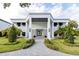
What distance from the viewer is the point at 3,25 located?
5012mm

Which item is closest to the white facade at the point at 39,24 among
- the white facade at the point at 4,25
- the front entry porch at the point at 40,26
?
the front entry porch at the point at 40,26

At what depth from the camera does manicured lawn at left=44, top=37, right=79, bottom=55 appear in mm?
4859

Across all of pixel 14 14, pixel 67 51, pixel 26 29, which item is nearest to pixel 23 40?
pixel 26 29

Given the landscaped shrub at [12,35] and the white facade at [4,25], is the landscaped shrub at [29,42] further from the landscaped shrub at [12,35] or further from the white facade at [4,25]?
the white facade at [4,25]

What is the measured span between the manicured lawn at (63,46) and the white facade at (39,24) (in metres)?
0.14

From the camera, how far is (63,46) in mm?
4934

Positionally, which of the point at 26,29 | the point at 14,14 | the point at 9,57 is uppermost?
the point at 14,14

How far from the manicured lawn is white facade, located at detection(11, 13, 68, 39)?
0.14 meters

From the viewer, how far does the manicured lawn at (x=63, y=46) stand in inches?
191

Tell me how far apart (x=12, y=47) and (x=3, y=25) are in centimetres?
50

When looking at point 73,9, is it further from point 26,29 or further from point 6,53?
point 6,53

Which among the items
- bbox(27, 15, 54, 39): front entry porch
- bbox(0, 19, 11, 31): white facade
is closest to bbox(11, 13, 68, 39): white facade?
bbox(27, 15, 54, 39): front entry porch

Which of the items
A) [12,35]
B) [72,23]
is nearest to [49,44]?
[72,23]

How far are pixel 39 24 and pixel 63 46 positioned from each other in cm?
67
